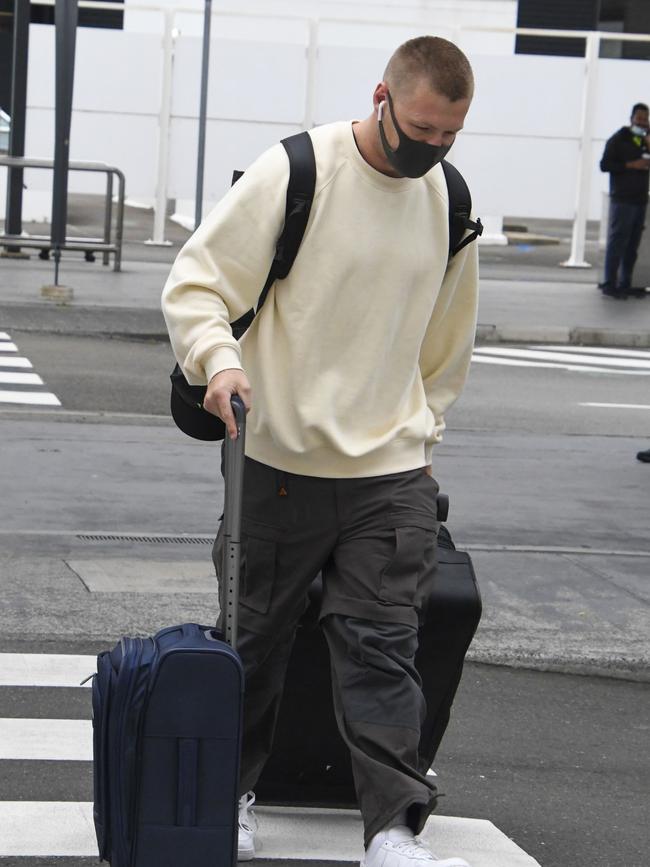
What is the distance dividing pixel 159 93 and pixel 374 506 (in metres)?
20.3

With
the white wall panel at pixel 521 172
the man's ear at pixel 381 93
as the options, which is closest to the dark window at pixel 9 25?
the white wall panel at pixel 521 172

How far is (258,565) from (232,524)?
251mm

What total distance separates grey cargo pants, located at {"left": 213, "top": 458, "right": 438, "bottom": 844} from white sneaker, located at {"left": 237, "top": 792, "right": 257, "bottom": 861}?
0.25 m

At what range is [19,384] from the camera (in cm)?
1244

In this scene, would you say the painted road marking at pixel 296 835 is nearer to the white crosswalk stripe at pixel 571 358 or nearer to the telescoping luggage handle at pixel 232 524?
the telescoping luggage handle at pixel 232 524

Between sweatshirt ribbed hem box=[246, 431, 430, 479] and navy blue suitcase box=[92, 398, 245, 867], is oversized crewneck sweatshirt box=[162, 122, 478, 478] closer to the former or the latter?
sweatshirt ribbed hem box=[246, 431, 430, 479]

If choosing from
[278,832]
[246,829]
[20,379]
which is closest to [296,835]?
[278,832]

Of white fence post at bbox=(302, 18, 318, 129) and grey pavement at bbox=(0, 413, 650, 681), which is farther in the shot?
white fence post at bbox=(302, 18, 318, 129)

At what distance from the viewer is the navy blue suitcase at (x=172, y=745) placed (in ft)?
11.3

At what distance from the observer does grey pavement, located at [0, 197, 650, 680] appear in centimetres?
616

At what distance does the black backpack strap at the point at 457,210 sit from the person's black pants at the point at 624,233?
16.2 m

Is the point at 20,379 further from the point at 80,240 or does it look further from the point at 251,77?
the point at 251,77

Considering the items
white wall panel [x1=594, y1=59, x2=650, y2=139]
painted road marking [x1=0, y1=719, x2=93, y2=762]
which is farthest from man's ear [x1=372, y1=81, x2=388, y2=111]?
white wall panel [x1=594, y1=59, x2=650, y2=139]

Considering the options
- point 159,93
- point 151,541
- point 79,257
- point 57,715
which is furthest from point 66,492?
point 159,93
